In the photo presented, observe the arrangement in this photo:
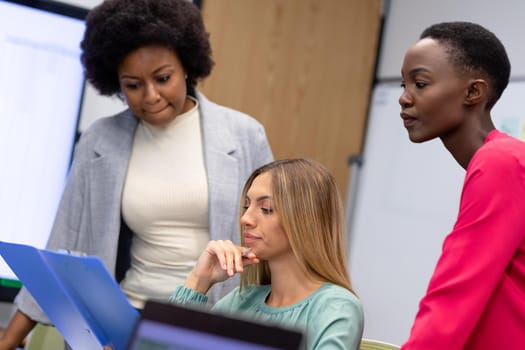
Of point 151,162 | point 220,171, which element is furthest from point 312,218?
point 151,162

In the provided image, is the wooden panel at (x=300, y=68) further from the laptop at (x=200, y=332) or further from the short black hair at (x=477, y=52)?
the laptop at (x=200, y=332)

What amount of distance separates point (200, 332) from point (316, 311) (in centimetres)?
67

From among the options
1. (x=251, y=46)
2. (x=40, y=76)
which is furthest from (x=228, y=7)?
(x=40, y=76)

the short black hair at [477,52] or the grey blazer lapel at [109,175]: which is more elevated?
the short black hair at [477,52]

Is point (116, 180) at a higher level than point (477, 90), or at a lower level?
lower

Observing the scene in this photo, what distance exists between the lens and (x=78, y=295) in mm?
1247

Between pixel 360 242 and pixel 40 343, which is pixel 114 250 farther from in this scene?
pixel 360 242

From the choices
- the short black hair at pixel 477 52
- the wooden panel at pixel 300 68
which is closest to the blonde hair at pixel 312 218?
the short black hair at pixel 477 52

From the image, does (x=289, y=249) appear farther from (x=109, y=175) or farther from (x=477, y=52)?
(x=109, y=175)

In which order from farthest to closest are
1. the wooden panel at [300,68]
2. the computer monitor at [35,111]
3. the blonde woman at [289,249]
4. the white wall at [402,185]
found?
1. the wooden panel at [300,68]
2. the white wall at [402,185]
3. the computer monitor at [35,111]
4. the blonde woman at [289,249]

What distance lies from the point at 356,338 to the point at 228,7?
201 centimetres

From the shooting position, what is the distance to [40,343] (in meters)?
1.98

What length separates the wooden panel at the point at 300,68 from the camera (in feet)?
10.3

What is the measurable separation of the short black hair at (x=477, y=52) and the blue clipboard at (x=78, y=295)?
64cm
